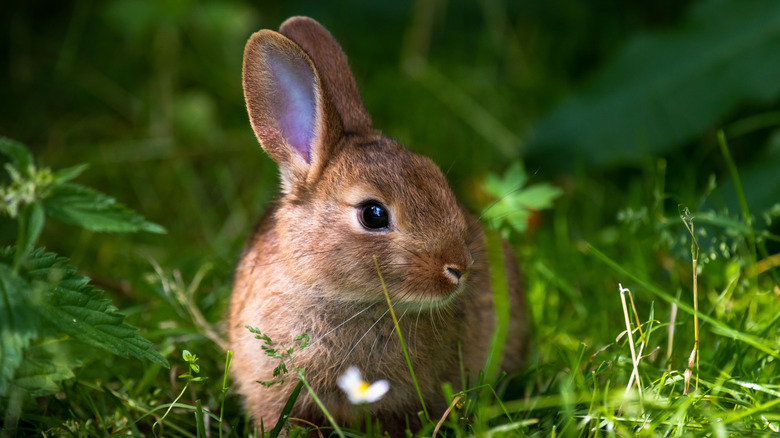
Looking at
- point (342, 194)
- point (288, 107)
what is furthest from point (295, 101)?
Answer: point (342, 194)

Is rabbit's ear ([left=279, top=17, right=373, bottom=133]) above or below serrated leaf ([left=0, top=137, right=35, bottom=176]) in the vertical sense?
above

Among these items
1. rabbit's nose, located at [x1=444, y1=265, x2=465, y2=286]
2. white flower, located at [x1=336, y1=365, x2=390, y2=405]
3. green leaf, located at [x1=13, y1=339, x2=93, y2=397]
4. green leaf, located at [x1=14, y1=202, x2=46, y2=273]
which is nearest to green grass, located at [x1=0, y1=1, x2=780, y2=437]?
green leaf, located at [x1=13, y1=339, x2=93, y2=397]

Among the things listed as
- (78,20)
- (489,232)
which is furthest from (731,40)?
(78,20)

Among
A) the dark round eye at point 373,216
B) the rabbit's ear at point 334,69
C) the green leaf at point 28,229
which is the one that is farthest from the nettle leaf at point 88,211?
the rabbit's ear at point 334,69

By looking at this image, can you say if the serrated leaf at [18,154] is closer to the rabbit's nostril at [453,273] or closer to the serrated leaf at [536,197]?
the rabbit's nostril at [453,273]

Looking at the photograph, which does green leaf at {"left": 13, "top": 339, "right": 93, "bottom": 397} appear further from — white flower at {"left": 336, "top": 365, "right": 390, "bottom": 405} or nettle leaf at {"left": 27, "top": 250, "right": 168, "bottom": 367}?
white flower at {"left": 336, "top": 365, "right": 390, "bottom": 405}

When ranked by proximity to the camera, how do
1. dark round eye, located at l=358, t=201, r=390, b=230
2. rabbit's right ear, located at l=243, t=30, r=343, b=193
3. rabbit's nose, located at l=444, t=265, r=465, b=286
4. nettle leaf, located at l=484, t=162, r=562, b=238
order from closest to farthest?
rabbit's nose, located at l=444, t=265, r=465, b=286 → dark round eye, located at l=358, t=201, r=390, b=230 → rabbit's right ear, located at l=243, t=30, r=343, b=193 → nettle leaf, located at l=484, t=162, r=562, b=238
